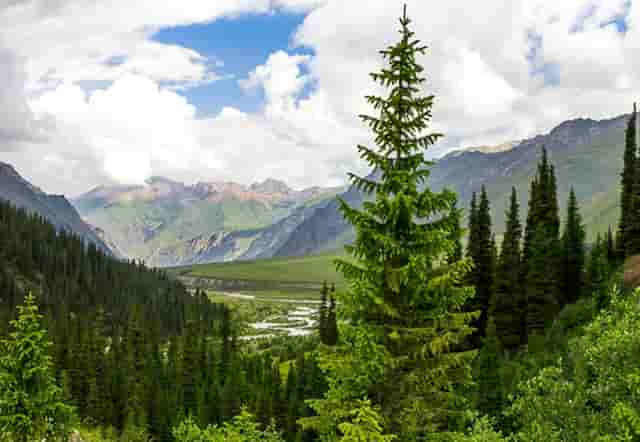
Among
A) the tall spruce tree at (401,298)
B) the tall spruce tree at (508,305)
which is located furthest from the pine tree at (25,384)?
the tall spruce tree at (508,305)

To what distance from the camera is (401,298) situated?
744 inches

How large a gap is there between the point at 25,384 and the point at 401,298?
82.9 feet

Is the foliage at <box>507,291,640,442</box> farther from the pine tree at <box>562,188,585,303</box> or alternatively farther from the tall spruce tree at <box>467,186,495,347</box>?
the tall spruce tree at <box>467,186,495,347</box>

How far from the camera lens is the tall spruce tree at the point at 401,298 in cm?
1788

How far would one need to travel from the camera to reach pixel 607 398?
1994cm

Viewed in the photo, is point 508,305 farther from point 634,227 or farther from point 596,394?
point 596,394

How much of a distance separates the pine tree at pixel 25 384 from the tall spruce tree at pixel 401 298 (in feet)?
67.9

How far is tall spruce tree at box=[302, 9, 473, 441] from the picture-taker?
58.6 feet

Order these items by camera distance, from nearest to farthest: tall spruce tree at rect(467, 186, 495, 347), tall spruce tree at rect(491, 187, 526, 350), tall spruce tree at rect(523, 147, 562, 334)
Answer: tall spruce tree at rect(523, 147, 562, 334)
tall spruce tree at rect(491, 187, 526, 350)
tall spruce tree at rect(467, 186, 495, 347)

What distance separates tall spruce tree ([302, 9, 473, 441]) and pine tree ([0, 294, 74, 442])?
20.7m

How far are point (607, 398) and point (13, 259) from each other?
19480 centimetres

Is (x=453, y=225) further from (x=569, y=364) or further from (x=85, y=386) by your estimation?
(x=85, y=386)

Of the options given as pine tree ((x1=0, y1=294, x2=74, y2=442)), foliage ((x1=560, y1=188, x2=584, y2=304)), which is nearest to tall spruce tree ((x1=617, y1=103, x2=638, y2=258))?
foliage ((x1=560, y1=188, x2=584, y2=304))

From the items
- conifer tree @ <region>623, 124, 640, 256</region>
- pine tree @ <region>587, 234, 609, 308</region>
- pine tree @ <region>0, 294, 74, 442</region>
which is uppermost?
conifer tree @ <region>623, 124, 640, 256</region>
